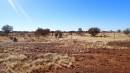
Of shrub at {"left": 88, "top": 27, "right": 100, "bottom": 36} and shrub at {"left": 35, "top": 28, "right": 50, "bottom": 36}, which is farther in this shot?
shrub at {"left": 35, "top": 28, "right": 50, "bottom": 36}

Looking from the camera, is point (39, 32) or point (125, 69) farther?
point (39, 32)

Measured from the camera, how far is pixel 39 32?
73000 millimetres

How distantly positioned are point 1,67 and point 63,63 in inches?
184

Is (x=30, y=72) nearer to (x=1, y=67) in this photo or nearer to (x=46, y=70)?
(x=46, y=70)

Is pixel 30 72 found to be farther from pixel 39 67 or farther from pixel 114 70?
pixel 114 70

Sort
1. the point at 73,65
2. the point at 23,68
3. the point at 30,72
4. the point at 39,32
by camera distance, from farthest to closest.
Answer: the point at 39,32
the point at 73,65
the point at 23,68
the point at 30,72

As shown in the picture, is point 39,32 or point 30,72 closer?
point 30,72

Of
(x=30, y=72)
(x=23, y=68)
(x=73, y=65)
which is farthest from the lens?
(x=73, y=65)

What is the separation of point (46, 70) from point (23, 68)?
1.64 metres

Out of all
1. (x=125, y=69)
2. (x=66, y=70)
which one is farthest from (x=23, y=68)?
(x=125, y=69)

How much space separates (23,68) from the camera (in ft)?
49.1

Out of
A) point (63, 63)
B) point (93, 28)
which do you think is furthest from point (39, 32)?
point (63, 63)

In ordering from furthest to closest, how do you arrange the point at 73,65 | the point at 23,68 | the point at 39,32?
the point at 39,32 < the point at 73,65 < the point at 23,68

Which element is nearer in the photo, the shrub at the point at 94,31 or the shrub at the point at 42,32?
the shrub at the point at 94,31
